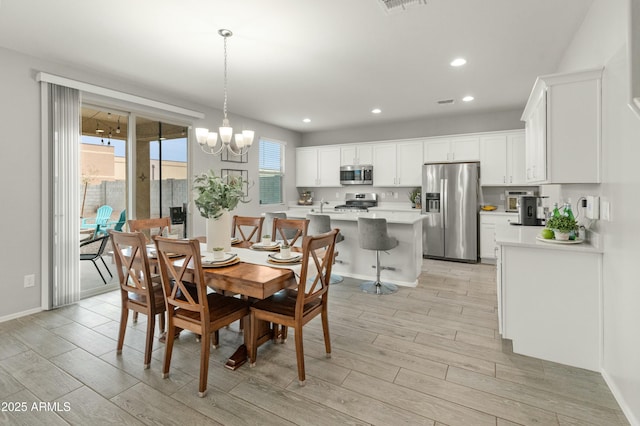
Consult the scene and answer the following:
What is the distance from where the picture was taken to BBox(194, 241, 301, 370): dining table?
6.55 feet

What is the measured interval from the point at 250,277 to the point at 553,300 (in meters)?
2.20

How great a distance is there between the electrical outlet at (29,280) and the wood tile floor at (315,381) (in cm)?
38

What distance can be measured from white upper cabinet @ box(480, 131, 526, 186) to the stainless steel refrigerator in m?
0.22

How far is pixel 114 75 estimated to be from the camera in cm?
379

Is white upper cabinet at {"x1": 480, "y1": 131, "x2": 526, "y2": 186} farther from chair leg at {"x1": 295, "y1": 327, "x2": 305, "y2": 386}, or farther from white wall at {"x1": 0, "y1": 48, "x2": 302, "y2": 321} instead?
white wall at {"x1": 0, "y1": 48, "x2": 302, "y2": 321}

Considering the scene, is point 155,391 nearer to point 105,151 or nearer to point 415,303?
point 415,303

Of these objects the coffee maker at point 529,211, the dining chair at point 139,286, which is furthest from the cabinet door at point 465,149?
the dining chair at point 139,286

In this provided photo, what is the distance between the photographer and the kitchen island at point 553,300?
87.0 inches

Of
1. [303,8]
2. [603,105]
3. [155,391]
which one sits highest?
[303,8]

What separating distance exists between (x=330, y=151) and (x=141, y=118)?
3.89 m

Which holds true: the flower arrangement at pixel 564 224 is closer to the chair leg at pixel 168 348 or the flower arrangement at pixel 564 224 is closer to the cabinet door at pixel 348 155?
the chair leg at pixel 168 348

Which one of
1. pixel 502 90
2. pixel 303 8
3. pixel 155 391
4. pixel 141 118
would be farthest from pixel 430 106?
pixel 155 391

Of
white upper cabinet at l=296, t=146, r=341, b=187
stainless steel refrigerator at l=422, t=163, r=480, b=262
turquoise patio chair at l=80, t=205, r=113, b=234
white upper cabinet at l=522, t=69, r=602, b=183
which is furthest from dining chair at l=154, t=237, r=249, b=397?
white upper cabinet at l=296, t=146, r=341, b=187

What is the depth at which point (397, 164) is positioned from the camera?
6422 millimetres
